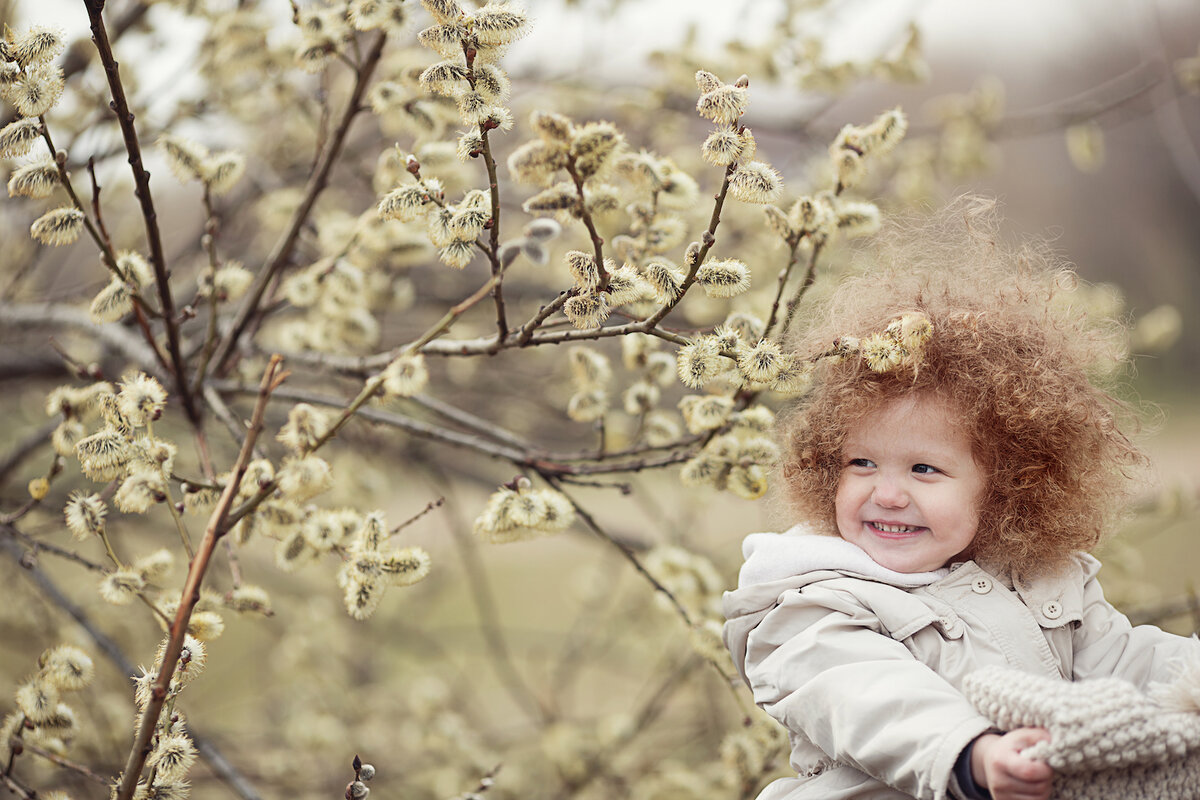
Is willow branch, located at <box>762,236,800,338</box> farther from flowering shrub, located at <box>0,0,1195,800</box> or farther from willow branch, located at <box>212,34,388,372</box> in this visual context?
willow branch, located at <box>212,34,388,372</box>

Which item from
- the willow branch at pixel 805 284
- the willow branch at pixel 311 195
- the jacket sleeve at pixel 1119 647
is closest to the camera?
the jacket sleeve at pixel 1119 647

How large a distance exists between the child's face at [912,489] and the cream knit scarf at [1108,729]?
0.25m

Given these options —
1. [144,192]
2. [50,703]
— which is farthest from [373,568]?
[144,192]

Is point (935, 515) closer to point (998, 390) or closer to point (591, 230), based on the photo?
point (998, 390)

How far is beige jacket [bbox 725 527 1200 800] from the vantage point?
0.84 metres

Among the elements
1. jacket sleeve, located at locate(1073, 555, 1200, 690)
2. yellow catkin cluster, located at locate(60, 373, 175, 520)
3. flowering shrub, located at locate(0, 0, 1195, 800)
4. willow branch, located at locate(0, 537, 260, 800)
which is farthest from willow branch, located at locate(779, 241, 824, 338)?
willow branch, located at locate(0, 537, 260, 800)

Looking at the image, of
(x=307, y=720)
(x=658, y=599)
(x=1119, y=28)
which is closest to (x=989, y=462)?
(x=658, y=599)

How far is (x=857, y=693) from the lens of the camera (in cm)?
87

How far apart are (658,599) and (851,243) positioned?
129 cm

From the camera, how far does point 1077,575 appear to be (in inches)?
43.6

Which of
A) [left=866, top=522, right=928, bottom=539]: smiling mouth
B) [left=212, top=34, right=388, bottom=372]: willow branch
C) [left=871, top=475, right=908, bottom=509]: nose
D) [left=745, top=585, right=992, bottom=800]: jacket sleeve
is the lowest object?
[left=745, top=585, right=992, bottom=800]: jacket sleeve

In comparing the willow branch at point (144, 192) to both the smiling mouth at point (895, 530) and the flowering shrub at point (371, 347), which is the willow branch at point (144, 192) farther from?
the smiling mouth at point (895, 530)

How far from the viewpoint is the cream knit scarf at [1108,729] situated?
0.75m

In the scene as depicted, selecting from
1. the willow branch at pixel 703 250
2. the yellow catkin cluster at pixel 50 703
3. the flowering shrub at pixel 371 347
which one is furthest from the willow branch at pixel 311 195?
the willow branch at pixel 703 250
